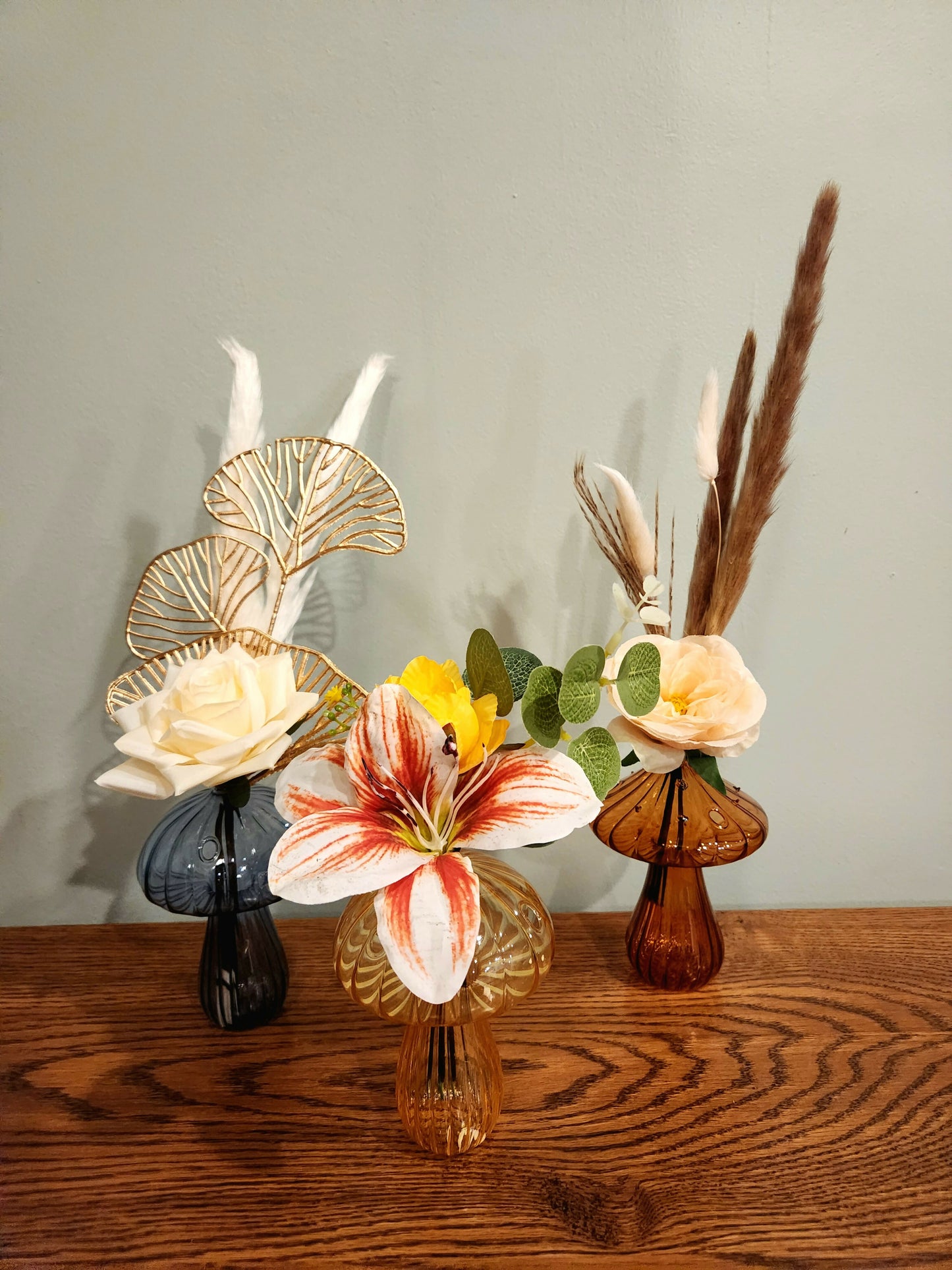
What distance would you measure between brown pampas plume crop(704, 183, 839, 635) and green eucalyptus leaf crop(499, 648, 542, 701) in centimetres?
18

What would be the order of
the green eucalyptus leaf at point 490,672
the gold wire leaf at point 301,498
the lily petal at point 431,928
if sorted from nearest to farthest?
1. the lily petal at point 431,928
2. the green eucalyptus leaf at point 490,672
3. the gold wire leaf at point 301,498

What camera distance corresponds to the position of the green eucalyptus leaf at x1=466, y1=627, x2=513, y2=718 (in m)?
A: 0.53

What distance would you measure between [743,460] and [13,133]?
744 mm

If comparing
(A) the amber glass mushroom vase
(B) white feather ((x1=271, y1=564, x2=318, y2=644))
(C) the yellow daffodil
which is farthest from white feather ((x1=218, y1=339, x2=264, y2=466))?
(A) the amber glass mushroom vase

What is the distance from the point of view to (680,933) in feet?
2.35

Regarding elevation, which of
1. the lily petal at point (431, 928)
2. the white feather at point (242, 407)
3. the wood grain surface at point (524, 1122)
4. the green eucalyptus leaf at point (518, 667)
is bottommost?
the wood grain surface at point (524, 1122)

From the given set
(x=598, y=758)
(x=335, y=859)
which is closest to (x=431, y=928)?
(x=335, y=859)

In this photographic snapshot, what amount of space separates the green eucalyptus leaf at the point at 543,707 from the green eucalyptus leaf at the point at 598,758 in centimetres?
2

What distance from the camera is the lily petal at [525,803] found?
47cm

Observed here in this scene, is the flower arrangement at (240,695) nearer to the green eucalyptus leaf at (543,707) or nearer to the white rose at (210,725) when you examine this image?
the white rose at (210,725)

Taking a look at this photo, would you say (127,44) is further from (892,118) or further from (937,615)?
(937,615)

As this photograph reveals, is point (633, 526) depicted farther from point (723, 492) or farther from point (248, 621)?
point (248, 621)

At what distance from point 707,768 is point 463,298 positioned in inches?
19.2

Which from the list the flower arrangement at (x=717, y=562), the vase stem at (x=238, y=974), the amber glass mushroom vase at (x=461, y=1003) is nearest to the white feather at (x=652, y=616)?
the flower arrangement at (x=717, y=562)
